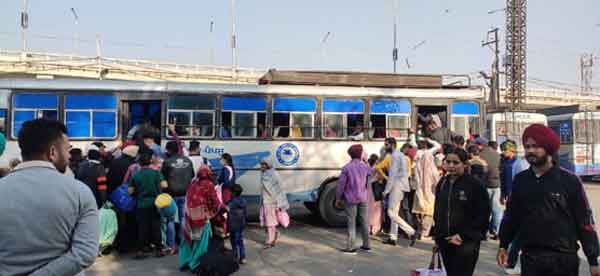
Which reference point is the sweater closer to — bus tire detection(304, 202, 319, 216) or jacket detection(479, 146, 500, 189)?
jacket detection(479, 146, 500, 189)

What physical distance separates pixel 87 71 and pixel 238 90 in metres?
27.9

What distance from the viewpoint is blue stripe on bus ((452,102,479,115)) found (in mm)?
10945

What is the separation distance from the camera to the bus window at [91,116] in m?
9.57

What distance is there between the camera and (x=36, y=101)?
947cm

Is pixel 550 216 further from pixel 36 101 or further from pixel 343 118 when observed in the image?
pixel 36 101

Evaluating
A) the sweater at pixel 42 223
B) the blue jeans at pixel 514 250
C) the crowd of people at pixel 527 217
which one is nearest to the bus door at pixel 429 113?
the crowd of people at pixel 527 217

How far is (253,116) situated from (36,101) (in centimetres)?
431

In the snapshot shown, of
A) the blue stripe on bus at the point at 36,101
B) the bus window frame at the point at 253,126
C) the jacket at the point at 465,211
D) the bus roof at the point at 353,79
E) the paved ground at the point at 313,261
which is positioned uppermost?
the bus roof at the point at 353,79

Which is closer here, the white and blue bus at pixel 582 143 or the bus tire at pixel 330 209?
the bus tire at pixel 330 209

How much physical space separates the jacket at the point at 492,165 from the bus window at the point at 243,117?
14.4 ft

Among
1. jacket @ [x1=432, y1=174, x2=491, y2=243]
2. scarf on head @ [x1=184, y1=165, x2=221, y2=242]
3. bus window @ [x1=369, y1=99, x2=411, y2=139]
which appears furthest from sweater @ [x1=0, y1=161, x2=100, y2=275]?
bus window @ [x1=369, y1=99, x2=411, y2=139]

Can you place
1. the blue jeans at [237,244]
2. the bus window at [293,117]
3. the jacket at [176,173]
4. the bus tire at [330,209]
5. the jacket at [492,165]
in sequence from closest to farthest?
1. the blue jeans at [237,244]
2. the jacket at [176,173]
3. the jacket at [492,165]
4. the bus tire at [330,209]
5. the bus window at [293,117]

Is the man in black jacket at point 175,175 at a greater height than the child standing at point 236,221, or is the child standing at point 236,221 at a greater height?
the man in black jacket at point 175,175

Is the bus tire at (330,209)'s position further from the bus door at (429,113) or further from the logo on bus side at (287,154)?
the bus door at (429,113)
